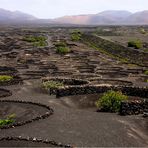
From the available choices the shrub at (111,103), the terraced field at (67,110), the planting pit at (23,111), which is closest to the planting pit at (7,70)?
the terraced field at (67,110)

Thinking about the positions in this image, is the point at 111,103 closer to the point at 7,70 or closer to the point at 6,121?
the point at 6,121

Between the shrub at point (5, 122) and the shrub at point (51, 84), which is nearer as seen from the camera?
the shrub at point (5, 122)

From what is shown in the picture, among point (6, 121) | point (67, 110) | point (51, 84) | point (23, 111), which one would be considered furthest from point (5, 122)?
point (51, 84)

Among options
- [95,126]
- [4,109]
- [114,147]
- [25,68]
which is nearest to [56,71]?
[25,68]

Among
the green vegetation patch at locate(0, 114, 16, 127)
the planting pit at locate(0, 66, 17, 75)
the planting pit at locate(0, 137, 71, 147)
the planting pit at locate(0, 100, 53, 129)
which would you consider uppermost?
the planting pit at locate(0, 137, 71, 147)

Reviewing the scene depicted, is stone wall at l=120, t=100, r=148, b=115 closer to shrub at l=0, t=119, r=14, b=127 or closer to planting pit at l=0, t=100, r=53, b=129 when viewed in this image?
planting pit at l=0, t=100, r=53, b=129

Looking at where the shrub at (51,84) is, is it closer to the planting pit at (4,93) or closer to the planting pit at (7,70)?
the planting pit at (4,93)

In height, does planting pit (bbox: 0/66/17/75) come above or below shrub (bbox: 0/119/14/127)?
below

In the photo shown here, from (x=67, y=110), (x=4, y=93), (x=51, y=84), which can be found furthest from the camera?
(x=51, y=84)

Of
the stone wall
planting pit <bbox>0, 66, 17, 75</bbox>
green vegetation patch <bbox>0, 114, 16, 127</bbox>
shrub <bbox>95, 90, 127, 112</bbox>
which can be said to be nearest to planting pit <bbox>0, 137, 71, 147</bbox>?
green vegetation patch <bbox>0, 114, 16, 127</bbox>
